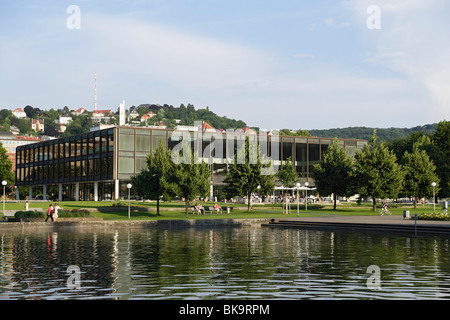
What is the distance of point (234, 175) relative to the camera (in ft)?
200

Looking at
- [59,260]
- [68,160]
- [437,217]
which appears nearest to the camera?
[59,260]

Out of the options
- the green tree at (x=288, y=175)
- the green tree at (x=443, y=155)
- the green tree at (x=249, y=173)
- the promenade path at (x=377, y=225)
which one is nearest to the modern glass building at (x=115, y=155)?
the green tree at (x=288, y=175)

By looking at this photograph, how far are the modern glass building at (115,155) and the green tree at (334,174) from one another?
7774 mm

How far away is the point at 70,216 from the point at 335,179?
118 feet

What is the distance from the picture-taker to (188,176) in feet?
169

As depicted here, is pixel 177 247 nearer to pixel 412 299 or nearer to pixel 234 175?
pixel 412 299

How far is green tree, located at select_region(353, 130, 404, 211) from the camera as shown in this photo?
63125mm

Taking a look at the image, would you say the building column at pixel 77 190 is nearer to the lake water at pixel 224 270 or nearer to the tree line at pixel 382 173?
the tree line at pixel 382 173

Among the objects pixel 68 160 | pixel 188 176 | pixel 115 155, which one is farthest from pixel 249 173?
pixel 68 160

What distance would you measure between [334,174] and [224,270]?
5263cm

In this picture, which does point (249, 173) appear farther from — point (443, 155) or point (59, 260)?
point (59, 260)

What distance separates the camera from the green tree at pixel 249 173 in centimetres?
6012

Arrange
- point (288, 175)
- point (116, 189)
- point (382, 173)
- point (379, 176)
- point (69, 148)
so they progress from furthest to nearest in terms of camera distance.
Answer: point (69, 148), point (116, 189), point (288, 175), point (382, 173), point (379, 176)

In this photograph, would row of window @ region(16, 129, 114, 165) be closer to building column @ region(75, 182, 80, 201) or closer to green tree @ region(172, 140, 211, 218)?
building column @ region(75, 182, 80, 201)
